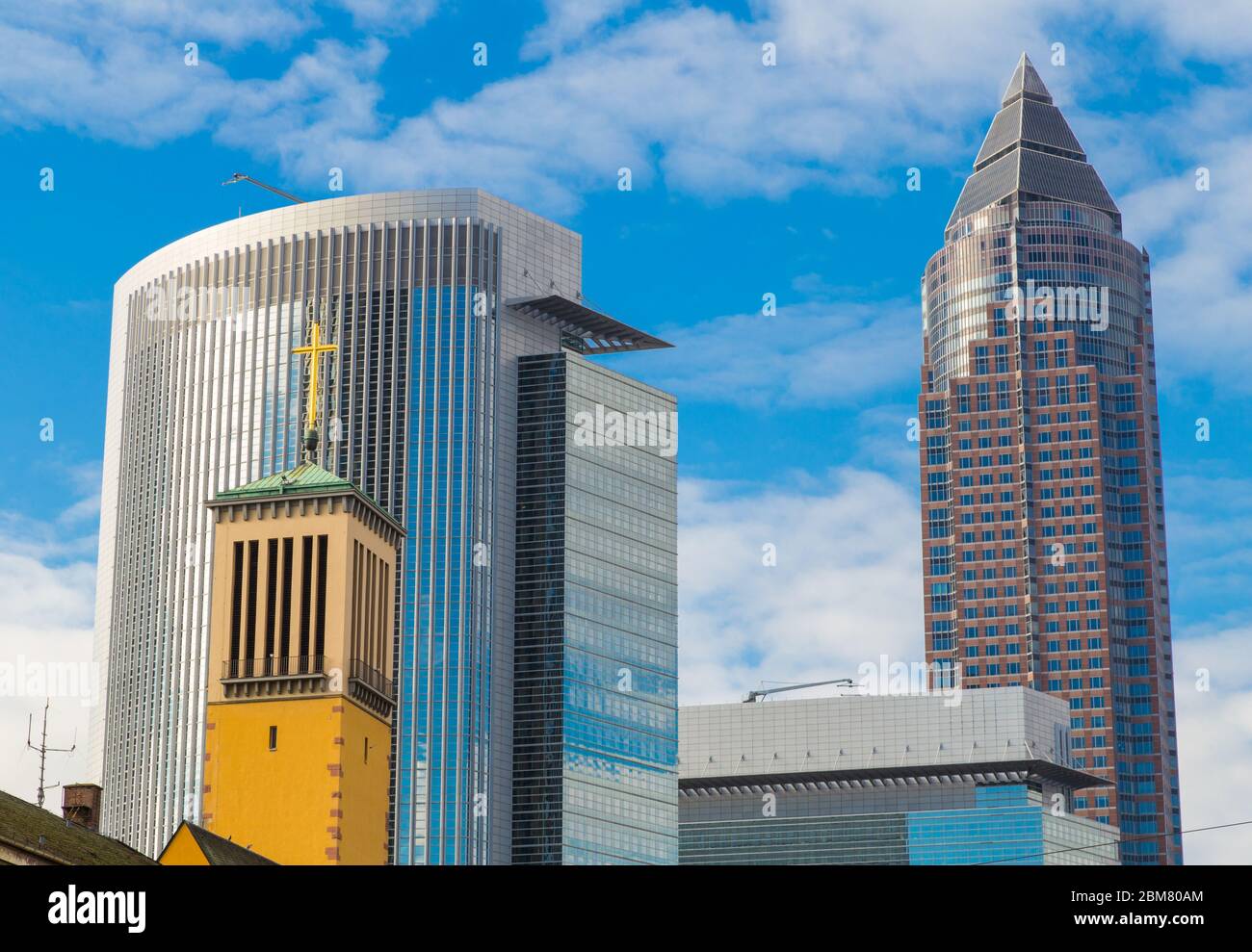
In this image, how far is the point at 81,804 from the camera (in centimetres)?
10550

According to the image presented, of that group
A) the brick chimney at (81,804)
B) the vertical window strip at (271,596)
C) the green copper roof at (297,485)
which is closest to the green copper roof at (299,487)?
the green copper roof at (297,485)

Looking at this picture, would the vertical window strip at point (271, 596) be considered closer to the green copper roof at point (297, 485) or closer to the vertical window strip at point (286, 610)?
the vertical window strip at point (286, 610)

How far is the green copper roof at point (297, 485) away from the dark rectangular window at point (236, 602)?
2.83 meters

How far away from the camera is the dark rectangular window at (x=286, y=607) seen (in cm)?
10544

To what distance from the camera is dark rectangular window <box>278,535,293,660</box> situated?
10544 cm

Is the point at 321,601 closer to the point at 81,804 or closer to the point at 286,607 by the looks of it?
the point at 286,607

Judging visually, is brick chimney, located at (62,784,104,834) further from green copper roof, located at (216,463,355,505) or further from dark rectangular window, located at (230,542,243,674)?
green copper roof, located at (216,463,355,505)

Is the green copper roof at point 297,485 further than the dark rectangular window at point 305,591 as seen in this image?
Yes

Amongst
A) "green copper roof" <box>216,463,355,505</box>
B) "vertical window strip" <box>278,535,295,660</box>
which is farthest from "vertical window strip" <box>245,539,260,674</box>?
"green copper roof" <box>216,463,355,505</box>

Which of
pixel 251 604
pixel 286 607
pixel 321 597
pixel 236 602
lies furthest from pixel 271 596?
pixel 321 597

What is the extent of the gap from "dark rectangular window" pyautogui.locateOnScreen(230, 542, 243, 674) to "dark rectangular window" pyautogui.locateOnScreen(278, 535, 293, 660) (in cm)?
236

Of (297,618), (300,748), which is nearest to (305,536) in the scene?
(297,618)

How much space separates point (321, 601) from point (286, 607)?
1721 mm
